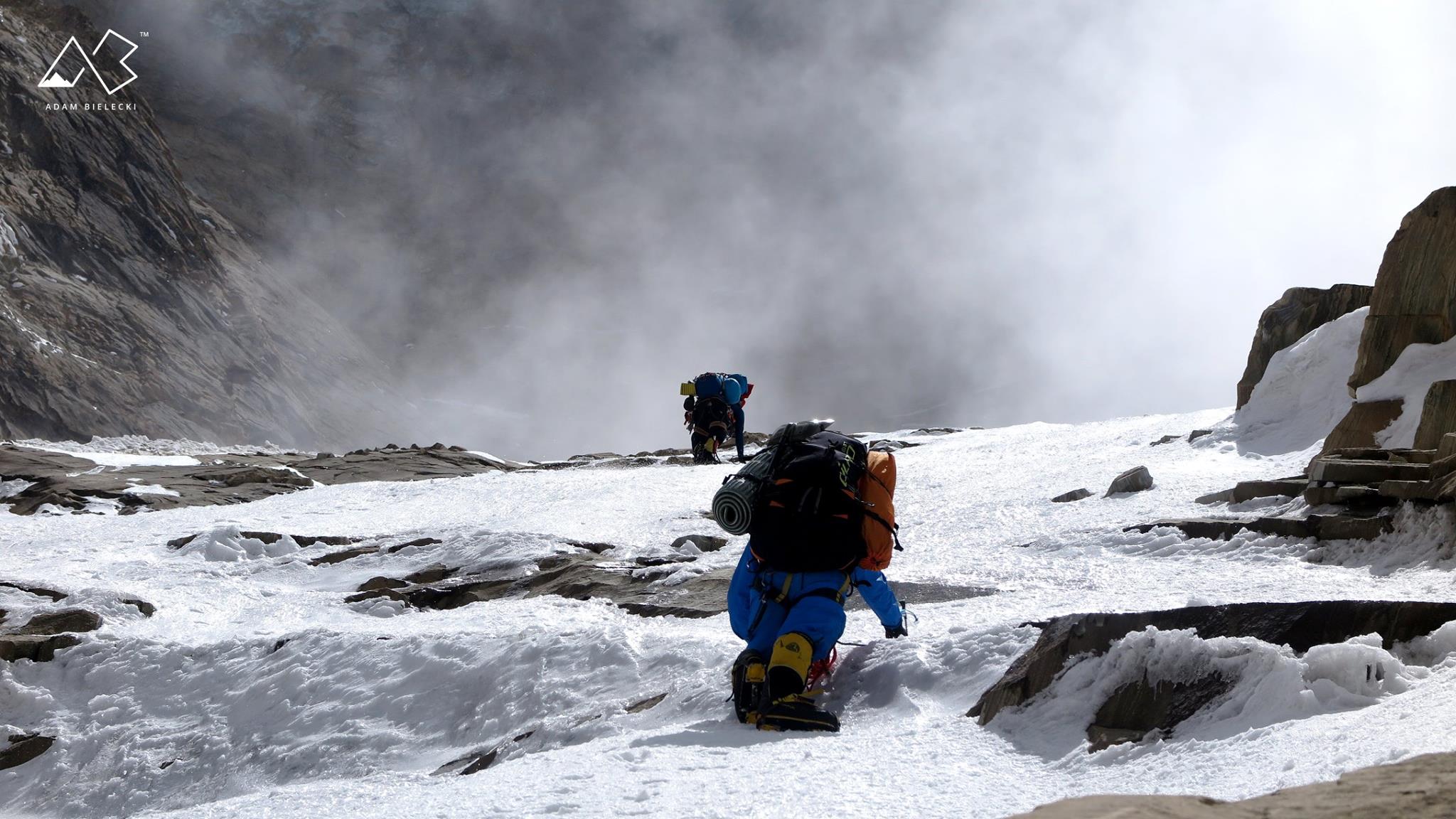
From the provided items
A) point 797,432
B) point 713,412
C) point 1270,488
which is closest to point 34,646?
point 797,432

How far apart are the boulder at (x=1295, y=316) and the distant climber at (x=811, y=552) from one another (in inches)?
387

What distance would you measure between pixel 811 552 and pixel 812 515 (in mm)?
156

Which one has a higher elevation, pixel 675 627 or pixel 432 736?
pixel 675 627

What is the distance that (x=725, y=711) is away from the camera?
14.6ft

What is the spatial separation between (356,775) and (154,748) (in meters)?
1.46

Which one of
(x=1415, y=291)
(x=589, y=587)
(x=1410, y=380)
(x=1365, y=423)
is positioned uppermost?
(x=1415, y=291)

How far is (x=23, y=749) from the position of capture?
5.97 m

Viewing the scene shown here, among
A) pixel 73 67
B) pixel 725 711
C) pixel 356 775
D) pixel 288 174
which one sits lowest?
pixel 356 775

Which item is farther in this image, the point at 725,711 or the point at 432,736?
the point at 432,736

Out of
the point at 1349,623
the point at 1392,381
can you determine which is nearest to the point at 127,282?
the point at 1392,381

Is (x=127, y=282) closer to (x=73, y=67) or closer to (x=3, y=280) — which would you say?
(x=3, y=280)

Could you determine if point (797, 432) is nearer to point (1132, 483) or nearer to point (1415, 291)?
point (1132, 483)

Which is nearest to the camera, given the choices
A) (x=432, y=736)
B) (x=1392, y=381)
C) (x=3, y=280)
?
(x=432, y=736)

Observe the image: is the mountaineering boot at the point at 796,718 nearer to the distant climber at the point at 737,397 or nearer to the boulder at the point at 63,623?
the boulder at the point at 63,623
